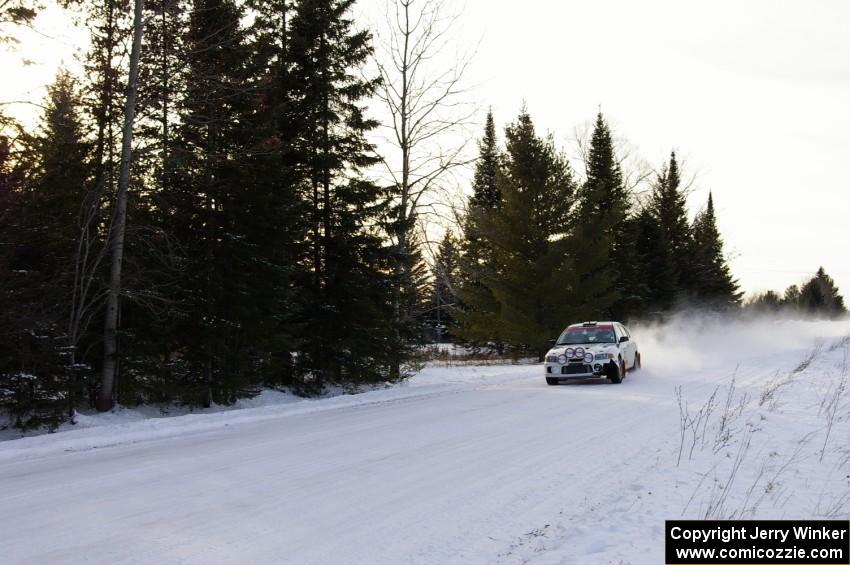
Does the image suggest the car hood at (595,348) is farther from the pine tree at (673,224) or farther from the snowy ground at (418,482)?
the pine tree at (673,224)

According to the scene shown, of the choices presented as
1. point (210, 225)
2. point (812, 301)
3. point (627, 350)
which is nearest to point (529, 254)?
point (627, 350)

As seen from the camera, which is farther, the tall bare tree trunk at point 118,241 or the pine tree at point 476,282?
the pine tree at point 476,282

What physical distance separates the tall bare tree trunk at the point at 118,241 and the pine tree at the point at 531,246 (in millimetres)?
21376

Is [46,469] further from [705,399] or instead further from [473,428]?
[705,399]

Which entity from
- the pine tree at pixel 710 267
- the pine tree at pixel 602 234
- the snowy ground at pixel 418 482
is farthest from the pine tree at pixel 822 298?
the snowy ground at pixel 418 482

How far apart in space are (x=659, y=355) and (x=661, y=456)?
21.1 metres

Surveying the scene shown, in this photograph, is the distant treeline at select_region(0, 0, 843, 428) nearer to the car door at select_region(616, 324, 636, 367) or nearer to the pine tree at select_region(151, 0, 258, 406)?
the pine tree at select_region(151, 0, 258, 406)

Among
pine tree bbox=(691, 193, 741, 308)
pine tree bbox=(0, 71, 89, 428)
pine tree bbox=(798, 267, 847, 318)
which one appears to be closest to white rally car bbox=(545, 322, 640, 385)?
pine tree bbox=(0, 71, 89, 428)

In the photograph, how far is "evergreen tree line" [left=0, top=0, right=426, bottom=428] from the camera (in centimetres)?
1258

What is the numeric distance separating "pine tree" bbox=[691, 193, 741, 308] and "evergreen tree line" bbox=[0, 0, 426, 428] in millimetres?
54066

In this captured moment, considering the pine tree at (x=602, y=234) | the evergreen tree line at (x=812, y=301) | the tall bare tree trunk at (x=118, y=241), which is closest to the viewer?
the tall bare tree trunk at (x=118, y=241)

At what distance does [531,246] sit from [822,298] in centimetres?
12053

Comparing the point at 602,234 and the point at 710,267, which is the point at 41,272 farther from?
the point at 710,267

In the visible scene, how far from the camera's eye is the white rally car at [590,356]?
679 inches
